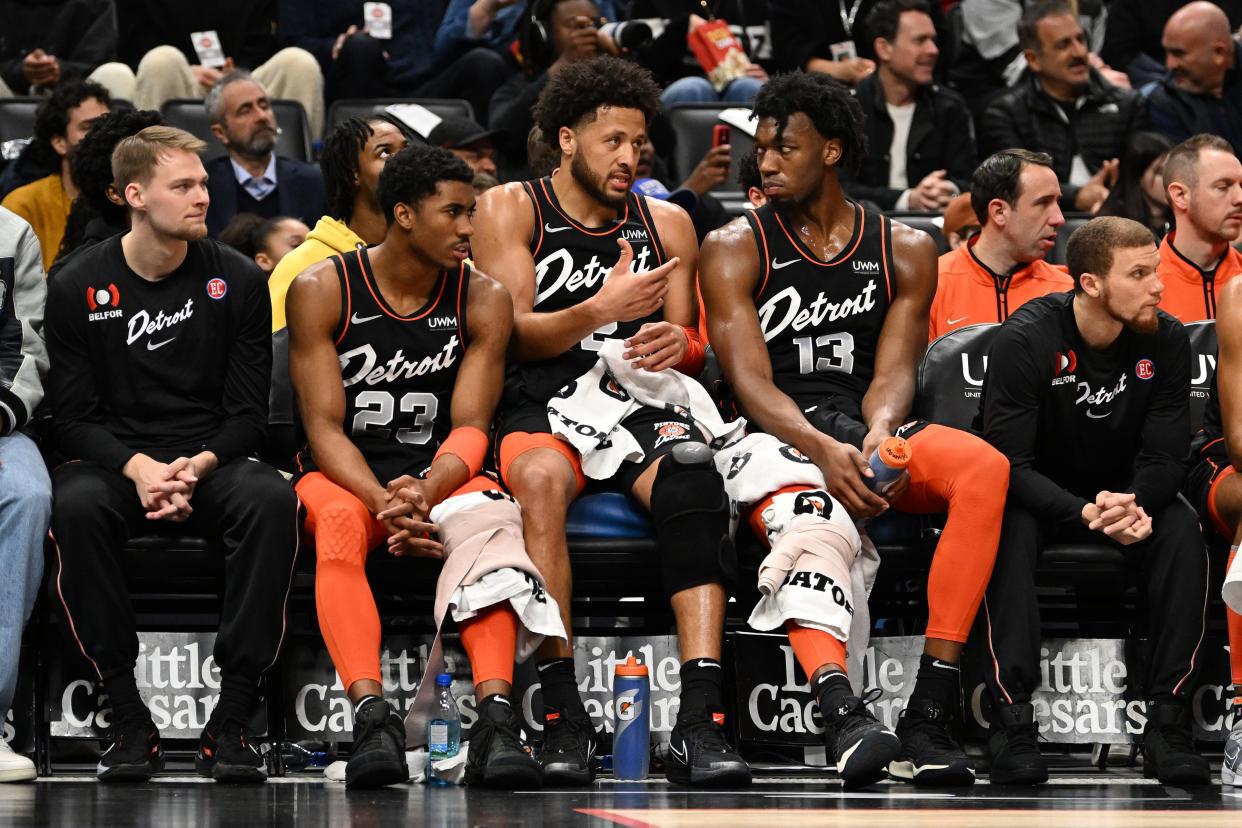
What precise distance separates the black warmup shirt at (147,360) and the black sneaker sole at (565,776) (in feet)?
4.58

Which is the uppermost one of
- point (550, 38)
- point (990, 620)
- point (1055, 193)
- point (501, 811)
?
point (550, 38)

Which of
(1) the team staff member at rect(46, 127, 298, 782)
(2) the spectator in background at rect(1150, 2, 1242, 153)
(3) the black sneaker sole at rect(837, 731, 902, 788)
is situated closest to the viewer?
(3) the black sneaker sole at rect(837, 731, 902, 788)

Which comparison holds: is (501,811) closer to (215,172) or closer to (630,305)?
(630,305)

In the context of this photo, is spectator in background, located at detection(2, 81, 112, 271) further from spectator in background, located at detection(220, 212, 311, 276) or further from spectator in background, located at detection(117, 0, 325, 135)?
spectator in background, located at detection(117, 0, 325, 135)

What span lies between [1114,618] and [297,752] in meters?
2.51

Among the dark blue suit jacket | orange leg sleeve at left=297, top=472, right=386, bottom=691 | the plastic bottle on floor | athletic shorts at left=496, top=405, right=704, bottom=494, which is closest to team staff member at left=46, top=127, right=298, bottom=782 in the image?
orange leg sleeve at left=297, top=472, right=386, bottom=691

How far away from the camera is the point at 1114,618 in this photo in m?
5.28

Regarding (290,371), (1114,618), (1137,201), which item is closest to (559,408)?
(290,371)

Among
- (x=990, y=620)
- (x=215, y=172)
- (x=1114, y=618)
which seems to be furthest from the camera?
(x=215, y=172)

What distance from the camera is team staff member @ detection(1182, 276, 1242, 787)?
5.04 meters

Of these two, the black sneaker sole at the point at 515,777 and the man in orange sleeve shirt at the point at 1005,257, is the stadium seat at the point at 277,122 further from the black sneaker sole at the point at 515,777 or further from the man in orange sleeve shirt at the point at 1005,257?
the black sneaker sole at the point at 515,777

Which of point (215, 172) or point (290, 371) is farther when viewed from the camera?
point (215, 172)

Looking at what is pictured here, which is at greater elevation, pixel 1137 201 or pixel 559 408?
pixel 1137 201

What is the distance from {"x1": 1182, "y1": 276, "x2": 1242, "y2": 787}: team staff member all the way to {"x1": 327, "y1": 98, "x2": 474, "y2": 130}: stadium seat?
14.3ft
